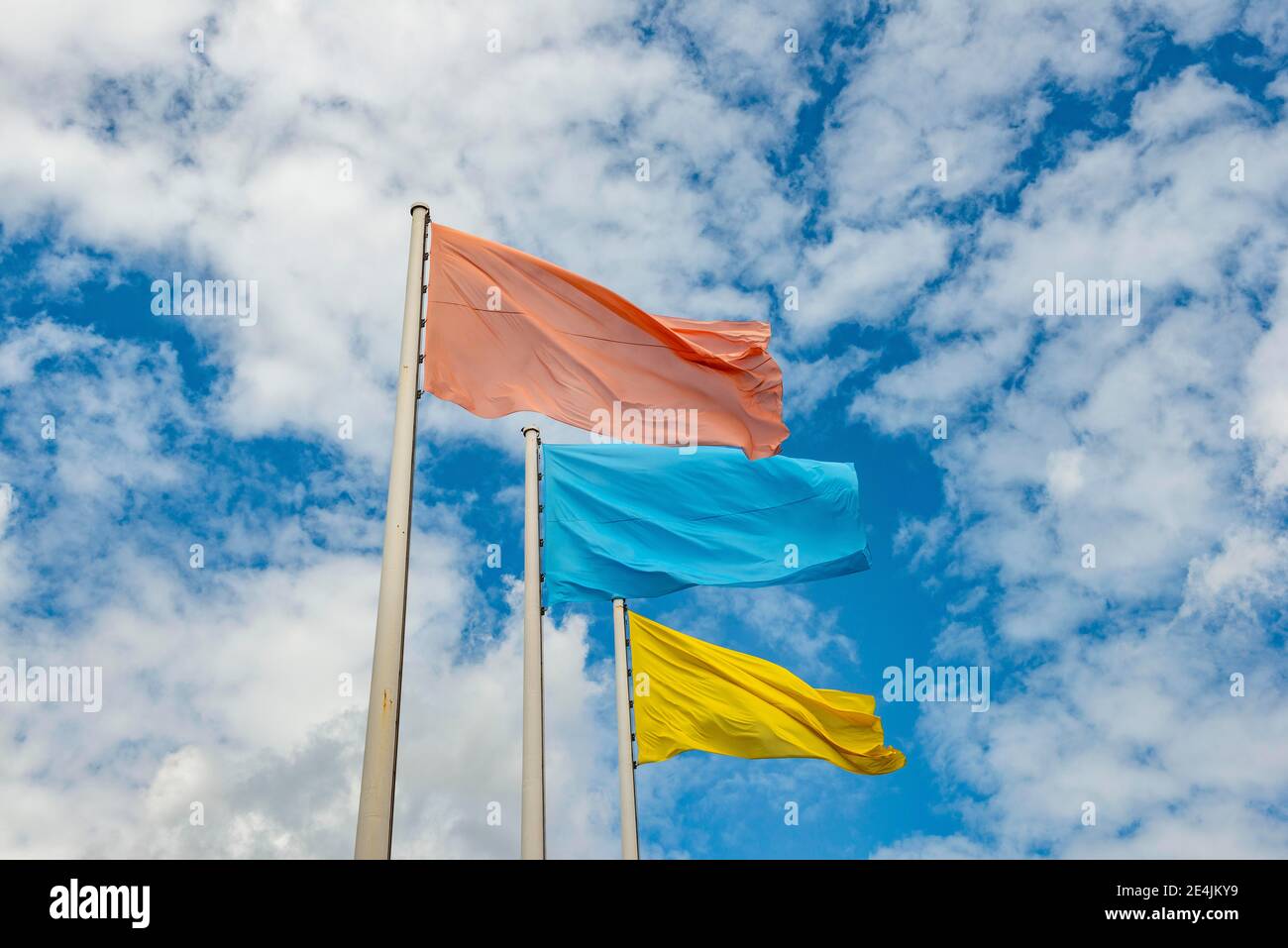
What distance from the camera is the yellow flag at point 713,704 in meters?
21.7

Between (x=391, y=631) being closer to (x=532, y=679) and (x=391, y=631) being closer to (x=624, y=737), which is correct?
(x=532, y=679)

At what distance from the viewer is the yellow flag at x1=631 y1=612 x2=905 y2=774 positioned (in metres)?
21.7

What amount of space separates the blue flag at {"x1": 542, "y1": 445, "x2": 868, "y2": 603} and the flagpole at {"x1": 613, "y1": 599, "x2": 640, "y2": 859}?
5.15ft

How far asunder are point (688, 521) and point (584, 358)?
6863 mm

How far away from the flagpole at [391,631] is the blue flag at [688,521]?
7425mm

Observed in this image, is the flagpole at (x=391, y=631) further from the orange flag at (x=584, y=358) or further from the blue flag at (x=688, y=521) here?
the blue flag at (x=688, y=521)

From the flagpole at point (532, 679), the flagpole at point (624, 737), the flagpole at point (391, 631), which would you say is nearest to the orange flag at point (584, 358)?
A: the flagpole at point (391, 631)

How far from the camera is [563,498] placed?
62.8 feet

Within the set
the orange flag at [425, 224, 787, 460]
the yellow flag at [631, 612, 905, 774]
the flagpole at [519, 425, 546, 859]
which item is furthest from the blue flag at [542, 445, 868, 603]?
the orange flag at [425, 224, 787, 460]
